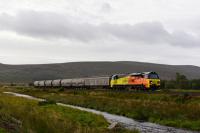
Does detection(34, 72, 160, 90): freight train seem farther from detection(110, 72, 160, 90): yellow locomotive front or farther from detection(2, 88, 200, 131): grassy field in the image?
detection(2, 88, 200, 131): grassy field

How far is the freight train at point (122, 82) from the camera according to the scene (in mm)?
66794

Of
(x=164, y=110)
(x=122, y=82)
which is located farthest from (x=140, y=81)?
(x=164, y=110)

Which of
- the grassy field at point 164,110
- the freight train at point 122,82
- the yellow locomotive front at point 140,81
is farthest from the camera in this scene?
the freight train at point 122,82

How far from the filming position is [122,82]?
7919 cm

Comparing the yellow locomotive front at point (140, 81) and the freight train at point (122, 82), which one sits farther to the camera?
the freight train at point (122, 82)

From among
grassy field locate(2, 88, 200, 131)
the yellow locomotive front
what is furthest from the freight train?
grassy field locate(2, 88, 200, 131)

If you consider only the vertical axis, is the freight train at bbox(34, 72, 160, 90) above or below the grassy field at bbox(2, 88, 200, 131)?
above

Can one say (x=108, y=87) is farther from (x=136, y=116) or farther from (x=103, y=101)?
(x=136, y=116)

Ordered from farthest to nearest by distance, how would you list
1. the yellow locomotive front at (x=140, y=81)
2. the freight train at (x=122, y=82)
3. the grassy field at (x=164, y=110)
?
the freight train at (x=122, y=82) → the yellow locomotive front at (x=140, y=81) → the grassy field at (x=164, y=110)

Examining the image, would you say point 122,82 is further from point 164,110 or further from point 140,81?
point 164,110

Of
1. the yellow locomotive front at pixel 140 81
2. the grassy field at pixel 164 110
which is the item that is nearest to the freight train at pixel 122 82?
the yellow locomotive front at pixel 140 81

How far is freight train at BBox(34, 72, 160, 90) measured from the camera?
219 ft

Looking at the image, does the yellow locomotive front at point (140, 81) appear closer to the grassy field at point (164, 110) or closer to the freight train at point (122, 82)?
the freight train at point (122, 82)

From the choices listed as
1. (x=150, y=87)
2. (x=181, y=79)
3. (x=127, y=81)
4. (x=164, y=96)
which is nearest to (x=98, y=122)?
(x=164, y=96)
